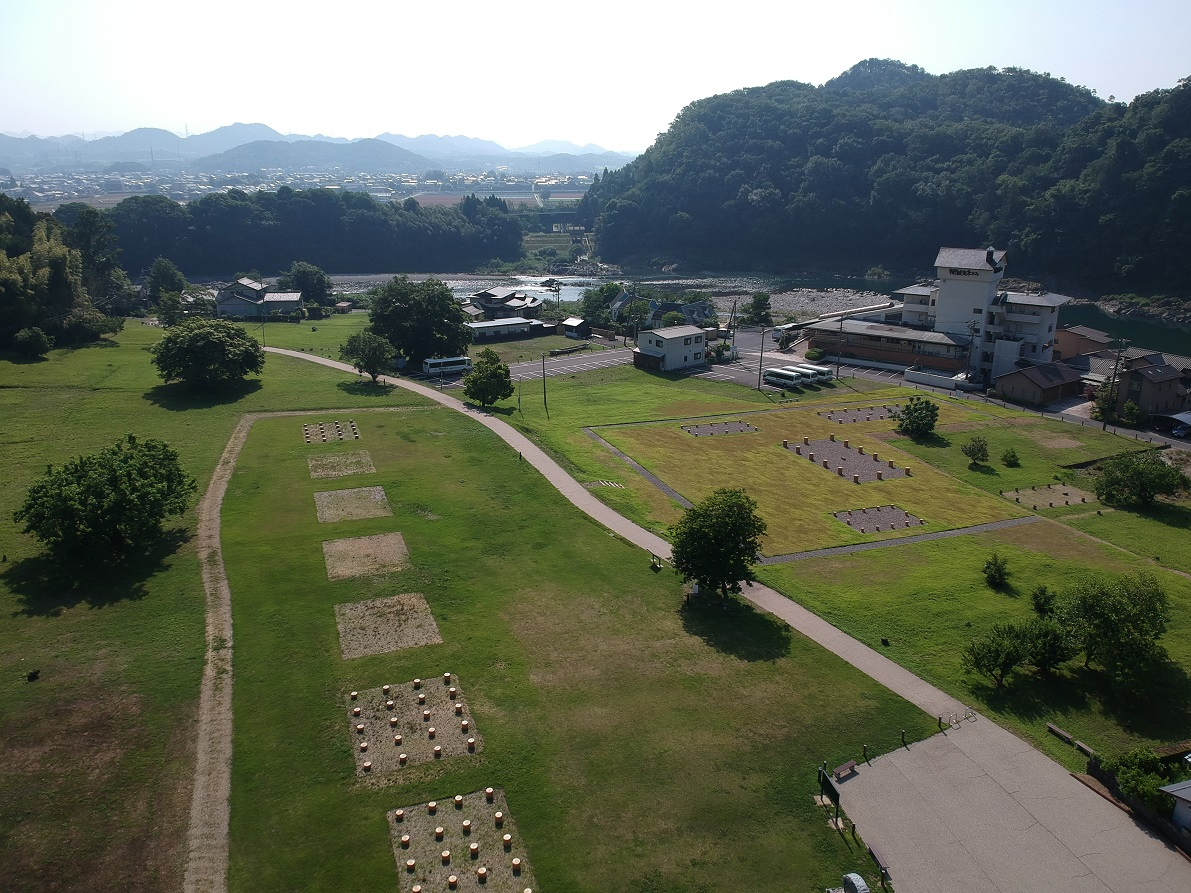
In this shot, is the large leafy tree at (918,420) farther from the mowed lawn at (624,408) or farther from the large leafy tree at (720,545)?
the large leafy tree at (720,545)

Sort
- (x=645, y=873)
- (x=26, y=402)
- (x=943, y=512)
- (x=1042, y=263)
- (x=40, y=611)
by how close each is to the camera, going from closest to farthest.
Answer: (x=645, y=873) → (x=40, y=611) → (x=943, y=512) → (x=26, y=402) → (x=1042, y=263)

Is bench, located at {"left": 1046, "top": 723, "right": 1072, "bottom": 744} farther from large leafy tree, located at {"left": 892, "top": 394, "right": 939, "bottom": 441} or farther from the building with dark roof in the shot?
the building with dark roof

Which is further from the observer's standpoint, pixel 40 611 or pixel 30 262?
pixel 30 262

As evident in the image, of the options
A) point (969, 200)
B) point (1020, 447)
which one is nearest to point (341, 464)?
point (1020, 447)

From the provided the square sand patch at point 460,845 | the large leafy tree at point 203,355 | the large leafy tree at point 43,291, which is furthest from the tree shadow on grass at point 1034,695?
the large leafy tree at point 43,291

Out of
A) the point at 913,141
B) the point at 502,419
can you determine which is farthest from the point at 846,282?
the point at 502,419

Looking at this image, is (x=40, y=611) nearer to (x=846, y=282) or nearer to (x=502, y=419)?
(x=502, y=419)

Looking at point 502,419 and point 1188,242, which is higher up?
point 1188,242
